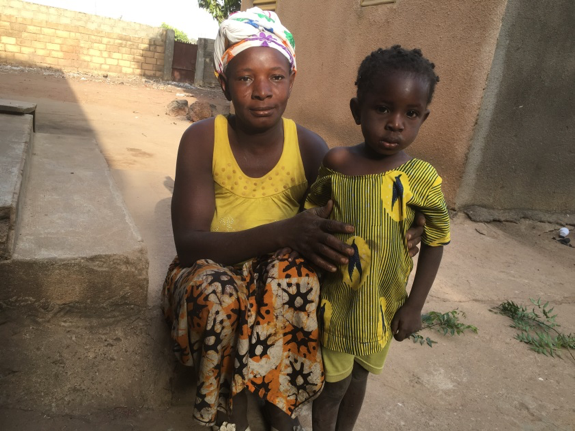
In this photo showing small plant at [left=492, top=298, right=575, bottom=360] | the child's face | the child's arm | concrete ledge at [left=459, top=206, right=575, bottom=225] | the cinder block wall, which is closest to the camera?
the child's face

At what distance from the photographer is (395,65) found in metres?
1.35

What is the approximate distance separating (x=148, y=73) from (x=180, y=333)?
62.2ft

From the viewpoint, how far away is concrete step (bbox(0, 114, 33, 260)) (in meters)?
1.47

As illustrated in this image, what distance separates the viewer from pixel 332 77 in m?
6.16

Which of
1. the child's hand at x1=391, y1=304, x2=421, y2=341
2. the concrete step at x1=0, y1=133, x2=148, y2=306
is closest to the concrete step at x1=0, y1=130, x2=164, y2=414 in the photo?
the concrete step at x1=0, y1=133, x2=148, y2=306

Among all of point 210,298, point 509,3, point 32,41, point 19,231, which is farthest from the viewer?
point 32,41

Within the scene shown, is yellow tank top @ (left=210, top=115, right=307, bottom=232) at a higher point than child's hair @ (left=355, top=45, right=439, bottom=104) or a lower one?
lower

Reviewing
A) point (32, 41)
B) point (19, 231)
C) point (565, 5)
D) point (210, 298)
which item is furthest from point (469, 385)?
point (32, 41)

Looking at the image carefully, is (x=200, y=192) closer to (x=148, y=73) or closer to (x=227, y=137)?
(x=227, y=137)

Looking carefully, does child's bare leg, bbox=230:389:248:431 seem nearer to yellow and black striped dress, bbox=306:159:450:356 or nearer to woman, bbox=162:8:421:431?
woman, bbox=162:8:421:431

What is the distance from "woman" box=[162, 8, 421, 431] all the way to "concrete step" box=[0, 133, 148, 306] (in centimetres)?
16

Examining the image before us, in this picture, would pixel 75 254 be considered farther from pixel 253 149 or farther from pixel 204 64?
pixel 204 64

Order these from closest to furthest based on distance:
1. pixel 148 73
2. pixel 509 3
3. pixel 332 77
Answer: pixel 509 3, pixel 332 77, pixel 148 73

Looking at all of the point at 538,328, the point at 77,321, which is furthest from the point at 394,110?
the point at 538,328
